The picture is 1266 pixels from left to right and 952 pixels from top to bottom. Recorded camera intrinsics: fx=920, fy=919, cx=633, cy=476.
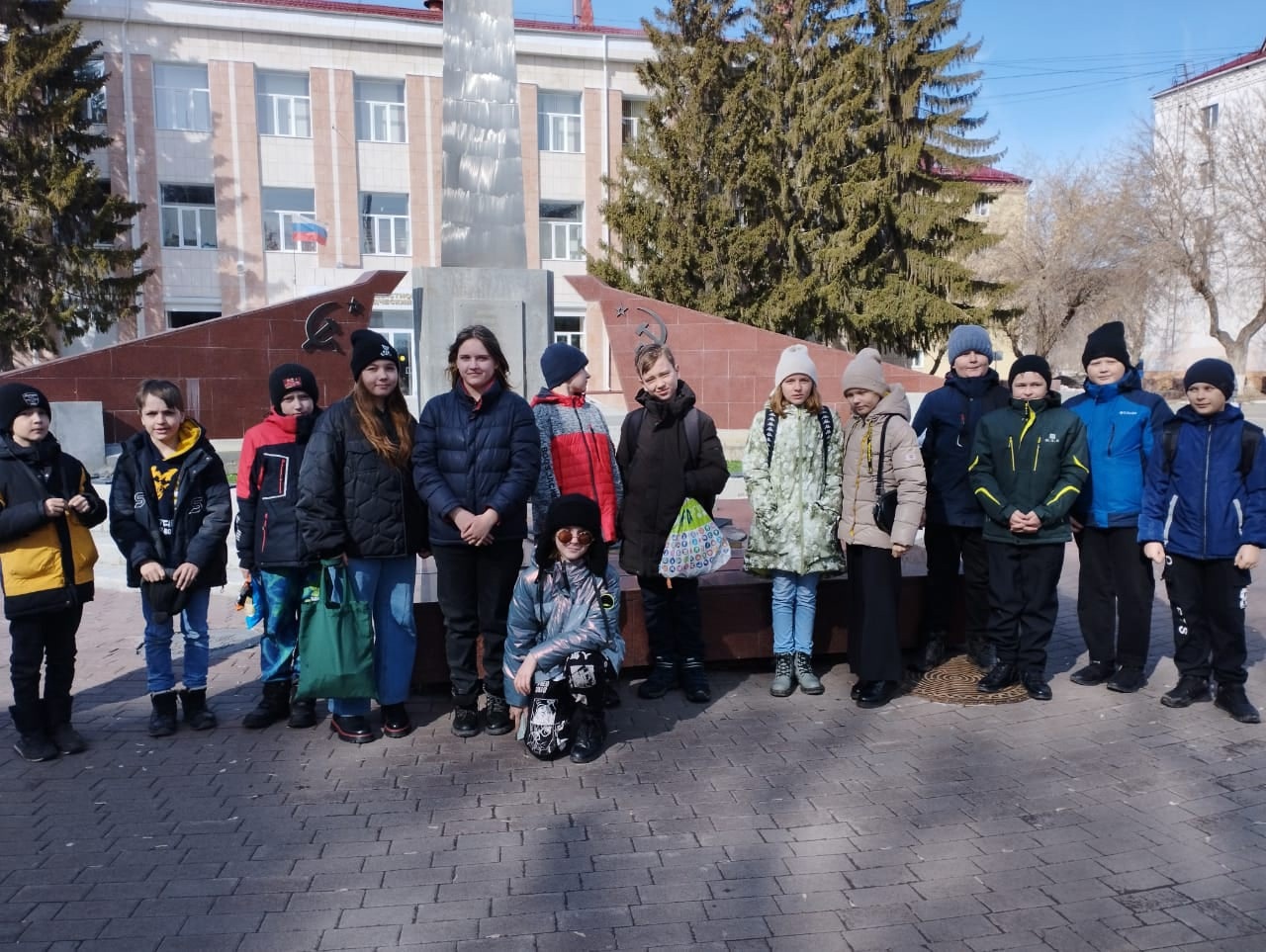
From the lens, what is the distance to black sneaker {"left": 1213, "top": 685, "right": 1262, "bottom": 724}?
4348 millimetres

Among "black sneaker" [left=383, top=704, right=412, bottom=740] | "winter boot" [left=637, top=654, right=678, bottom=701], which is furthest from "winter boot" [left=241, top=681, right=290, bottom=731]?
"winter boot" [left=637, top=654, right=678, bottom=701]

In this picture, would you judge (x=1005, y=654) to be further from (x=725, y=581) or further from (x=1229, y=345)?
(x=1229, y=345)

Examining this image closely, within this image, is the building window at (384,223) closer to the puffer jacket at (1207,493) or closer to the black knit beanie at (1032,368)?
the black knit beanie at (1032,368)

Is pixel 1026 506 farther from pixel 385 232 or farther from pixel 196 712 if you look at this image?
pixel 385 232

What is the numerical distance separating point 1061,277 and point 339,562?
33.8 metres

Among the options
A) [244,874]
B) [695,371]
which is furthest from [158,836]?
[695,371]

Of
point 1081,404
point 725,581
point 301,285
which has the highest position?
point 301,285

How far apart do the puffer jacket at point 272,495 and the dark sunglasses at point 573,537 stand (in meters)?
1.18

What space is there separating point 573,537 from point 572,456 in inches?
23.5

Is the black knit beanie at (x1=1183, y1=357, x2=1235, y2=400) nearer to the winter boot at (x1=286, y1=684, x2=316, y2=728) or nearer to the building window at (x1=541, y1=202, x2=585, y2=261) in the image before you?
the winter boot at (x1=286, y1=684, x2=316, y2=728)

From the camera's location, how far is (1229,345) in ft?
103

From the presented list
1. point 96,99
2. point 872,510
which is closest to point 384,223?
point 96,99

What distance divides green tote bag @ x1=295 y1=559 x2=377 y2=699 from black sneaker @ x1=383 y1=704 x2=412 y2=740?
0.27m

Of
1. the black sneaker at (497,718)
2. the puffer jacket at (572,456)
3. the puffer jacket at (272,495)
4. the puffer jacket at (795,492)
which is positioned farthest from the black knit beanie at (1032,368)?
the puffer jacket at (272,495)
